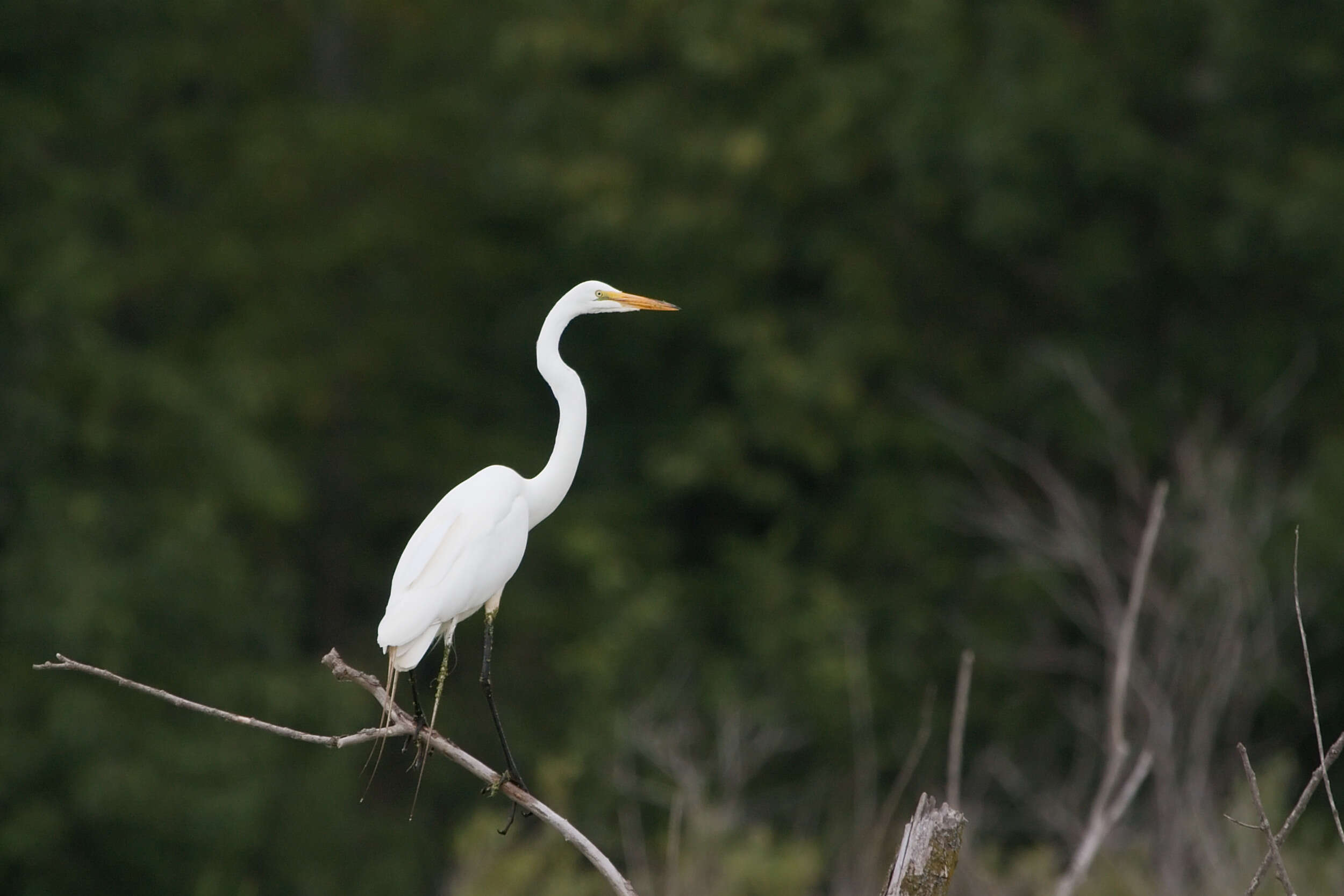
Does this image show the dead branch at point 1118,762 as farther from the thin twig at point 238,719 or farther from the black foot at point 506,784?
the thin twig at point 238,719

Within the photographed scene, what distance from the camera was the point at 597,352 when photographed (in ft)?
41.9

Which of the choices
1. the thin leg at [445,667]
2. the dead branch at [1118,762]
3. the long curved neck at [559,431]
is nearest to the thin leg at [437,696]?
the thin leg at [445,667]

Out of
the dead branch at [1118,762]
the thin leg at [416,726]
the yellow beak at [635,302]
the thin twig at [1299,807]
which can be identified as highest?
the yellow beak at [635,302]

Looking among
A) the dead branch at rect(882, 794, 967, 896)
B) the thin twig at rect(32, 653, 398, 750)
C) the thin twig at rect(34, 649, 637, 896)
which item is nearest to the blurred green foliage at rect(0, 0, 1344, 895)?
the thin twig at rect(34, 649, 637, 896)

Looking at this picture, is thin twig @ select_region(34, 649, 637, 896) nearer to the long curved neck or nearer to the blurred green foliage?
the long curved neck

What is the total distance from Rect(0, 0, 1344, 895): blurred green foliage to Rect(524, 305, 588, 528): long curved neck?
5260 millimetres

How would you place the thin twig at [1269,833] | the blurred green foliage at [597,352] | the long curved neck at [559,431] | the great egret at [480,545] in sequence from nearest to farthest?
the thin twig at [1269,833] < the great egret at [480,545] < the long curved neck at [559,431] < the blurred green foliage at [597,352]

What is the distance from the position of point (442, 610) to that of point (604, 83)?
1010 cm

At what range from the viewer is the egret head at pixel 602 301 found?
3.72m

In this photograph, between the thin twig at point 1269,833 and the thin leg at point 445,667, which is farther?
the thin leg at point 445,667

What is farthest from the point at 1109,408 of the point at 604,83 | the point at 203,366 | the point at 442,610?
the point at 442,610

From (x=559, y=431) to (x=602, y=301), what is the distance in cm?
36

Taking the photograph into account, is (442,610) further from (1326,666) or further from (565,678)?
(565,678)

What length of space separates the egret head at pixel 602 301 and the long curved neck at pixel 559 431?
6 cm
